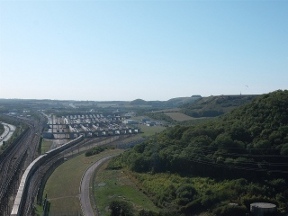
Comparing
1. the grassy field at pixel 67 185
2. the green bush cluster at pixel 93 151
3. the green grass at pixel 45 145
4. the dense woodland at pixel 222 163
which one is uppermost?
the dense woodland at pixel 222 163

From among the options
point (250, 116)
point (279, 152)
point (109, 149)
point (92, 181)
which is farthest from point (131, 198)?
point (109, 149)

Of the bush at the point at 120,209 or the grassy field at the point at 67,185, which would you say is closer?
the bush at the point at 120,209

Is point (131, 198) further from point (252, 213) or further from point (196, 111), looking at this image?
point (196, 111)

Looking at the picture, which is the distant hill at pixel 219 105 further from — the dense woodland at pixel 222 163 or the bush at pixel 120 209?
the bush at pixel 120 209

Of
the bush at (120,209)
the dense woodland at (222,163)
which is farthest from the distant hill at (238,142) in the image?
the bush at (120,209)

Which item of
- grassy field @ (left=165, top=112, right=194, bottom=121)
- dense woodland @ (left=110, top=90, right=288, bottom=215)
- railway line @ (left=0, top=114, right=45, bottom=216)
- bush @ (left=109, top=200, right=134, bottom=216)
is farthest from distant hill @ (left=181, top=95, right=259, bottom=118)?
bush @ (left=109, top=200, right=134, bottom=216)

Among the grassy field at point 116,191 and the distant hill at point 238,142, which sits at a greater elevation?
the distant hill at point 238,142

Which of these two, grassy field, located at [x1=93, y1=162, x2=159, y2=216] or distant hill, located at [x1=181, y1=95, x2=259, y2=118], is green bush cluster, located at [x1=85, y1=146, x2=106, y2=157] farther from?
distant hill, located at [x1=181, y1=95, x2=259, y2=118]
